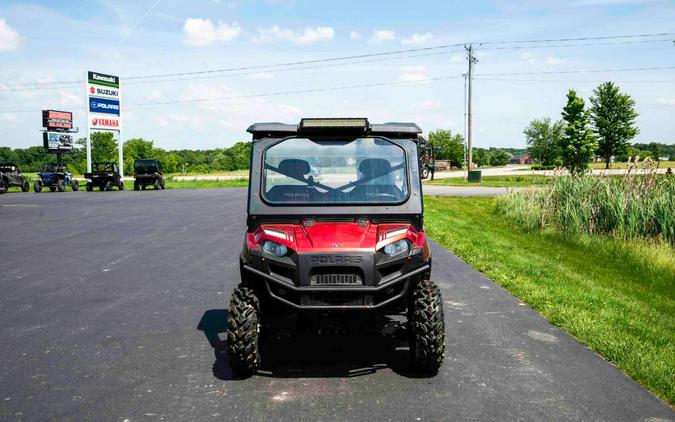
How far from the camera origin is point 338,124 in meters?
4.93

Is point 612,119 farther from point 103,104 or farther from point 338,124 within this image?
point 338,124

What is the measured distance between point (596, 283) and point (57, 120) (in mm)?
55681

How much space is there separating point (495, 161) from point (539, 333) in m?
158

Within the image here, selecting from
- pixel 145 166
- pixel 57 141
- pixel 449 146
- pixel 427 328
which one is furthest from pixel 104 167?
pixel 449 146

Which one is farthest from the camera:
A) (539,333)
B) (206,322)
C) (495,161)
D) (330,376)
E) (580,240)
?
(495,161)

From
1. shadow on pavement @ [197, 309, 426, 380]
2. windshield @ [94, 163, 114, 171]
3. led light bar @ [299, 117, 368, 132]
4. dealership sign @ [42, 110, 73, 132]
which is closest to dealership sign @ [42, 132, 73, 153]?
dealership sign @ [42, 110, 73, 132]

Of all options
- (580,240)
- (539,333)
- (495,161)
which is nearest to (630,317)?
(539,333)

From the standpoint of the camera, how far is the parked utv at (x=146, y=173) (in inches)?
1554

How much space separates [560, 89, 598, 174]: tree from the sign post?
5417 cm

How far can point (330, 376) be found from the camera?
15.6ft

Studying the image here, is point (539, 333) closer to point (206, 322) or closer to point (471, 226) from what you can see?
point (206, 322)

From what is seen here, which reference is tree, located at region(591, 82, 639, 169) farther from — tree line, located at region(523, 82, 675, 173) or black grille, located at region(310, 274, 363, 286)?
black grille, located at region(310, 274, 363, 286)

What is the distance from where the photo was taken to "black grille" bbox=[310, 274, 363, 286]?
14.5 ft

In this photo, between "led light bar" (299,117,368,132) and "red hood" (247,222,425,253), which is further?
"led light bar" (299,117,368,132)
